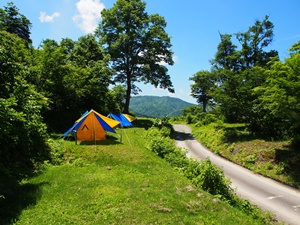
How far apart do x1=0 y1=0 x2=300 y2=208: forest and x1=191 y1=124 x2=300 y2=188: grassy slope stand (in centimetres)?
164

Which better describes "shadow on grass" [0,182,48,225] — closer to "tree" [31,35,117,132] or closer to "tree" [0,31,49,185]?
"tree" [0,31,49,185]

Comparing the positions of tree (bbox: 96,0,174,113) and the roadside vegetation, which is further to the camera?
tree (bbox: 96,0,174,113)

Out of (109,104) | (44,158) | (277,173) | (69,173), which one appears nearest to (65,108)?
(109,104)

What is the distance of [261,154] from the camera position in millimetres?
22016

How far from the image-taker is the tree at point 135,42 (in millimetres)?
38750

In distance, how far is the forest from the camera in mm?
9742

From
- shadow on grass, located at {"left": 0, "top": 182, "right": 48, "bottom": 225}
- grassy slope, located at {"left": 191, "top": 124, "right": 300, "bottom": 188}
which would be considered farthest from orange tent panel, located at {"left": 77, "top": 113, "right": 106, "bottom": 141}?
grassy slope, located at {"left": 191, "top": 124, "right": 300, "bottom": 188}

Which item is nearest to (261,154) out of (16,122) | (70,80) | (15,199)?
(70,80)

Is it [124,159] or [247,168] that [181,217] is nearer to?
[124,159]

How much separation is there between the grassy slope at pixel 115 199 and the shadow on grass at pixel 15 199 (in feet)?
0.11

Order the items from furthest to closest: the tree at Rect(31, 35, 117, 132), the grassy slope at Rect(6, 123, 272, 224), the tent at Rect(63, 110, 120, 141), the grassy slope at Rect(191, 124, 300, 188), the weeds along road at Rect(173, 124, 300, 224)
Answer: the tree at Rect(31, 35, 117, 132), the grassy slope at Rect(191, 124, 300, 188), the tent at Rect(63, 110, 120, 141), the weeds along road at Rect(173, 124, 300, 224), the grassy slope at Rect(6, 123, 272, 224)

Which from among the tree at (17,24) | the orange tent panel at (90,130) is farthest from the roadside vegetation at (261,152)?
the tree at (17,24)

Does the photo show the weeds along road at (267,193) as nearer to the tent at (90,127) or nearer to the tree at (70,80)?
the tent at (90,127)

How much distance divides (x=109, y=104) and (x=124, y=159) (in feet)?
67.4
